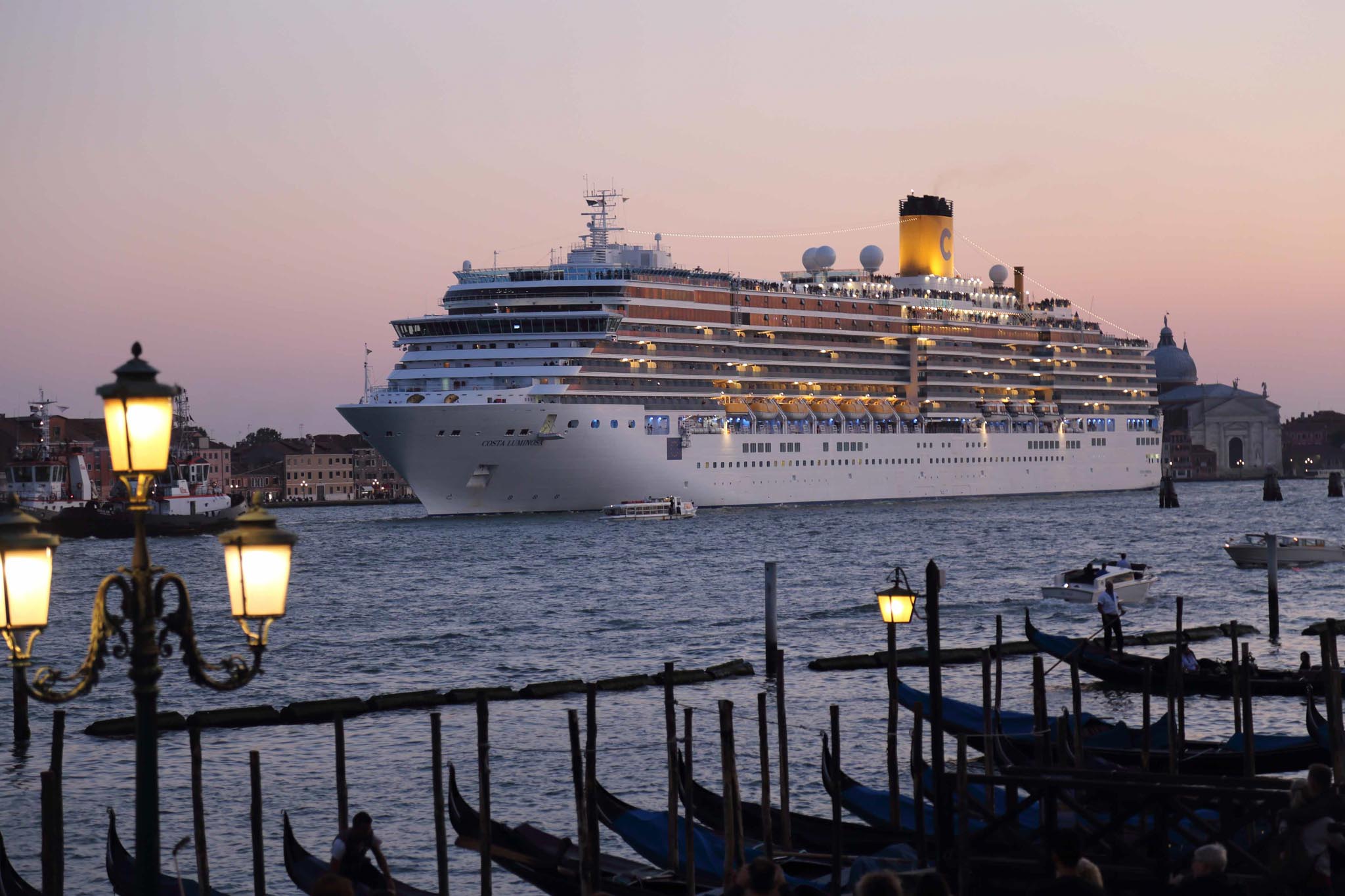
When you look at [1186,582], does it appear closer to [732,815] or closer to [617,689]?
[617,689]

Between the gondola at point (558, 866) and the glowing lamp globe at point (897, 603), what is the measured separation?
3566 mm

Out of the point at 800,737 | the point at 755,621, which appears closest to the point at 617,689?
the point at 800,737

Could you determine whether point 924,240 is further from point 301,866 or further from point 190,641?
point 190,641

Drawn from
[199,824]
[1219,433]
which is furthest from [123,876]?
[1219,433]

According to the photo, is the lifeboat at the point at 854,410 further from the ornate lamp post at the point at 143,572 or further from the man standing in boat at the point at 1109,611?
the ornate lamp post at the point at 143,572

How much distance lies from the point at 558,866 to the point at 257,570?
25.3ft

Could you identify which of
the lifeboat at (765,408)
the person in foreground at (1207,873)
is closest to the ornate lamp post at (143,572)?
the person in foreground at (1207,873)

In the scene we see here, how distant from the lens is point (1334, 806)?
9820mm

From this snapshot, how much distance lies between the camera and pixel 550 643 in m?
34.7

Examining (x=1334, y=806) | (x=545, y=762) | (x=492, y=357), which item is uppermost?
(x=492, y=357)

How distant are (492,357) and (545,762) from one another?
5455cm

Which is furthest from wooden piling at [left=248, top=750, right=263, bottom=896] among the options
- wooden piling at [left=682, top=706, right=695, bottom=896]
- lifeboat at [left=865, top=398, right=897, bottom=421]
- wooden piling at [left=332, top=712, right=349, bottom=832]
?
lifeboat at [left=865, top=398, right=897, bottom=421]

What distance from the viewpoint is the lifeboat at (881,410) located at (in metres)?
92.0

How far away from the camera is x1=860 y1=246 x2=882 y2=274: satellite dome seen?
10456 cm
